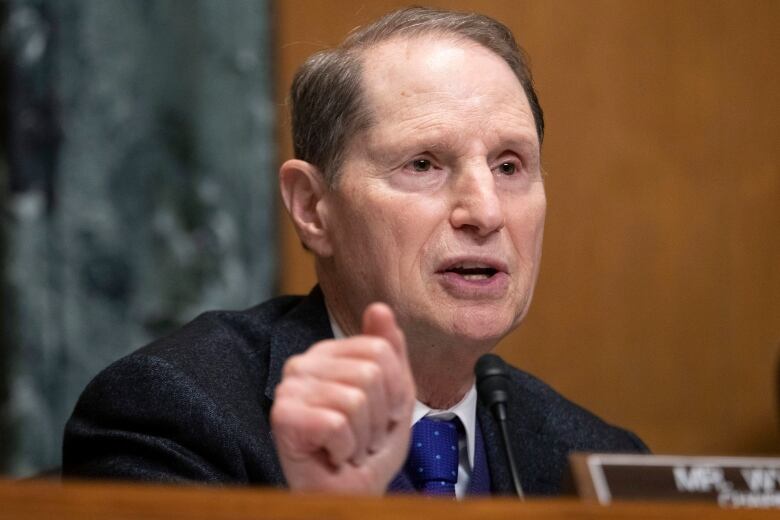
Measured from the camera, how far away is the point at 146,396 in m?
1.68

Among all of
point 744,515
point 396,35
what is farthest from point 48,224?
point 744,515

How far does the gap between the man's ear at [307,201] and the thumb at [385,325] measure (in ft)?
2.62

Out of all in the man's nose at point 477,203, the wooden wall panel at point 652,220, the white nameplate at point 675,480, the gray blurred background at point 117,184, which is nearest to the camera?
the white nameplate at point 675,480

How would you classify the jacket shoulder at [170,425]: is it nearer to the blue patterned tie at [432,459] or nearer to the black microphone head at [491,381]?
the blue patterned tie at [432,459]

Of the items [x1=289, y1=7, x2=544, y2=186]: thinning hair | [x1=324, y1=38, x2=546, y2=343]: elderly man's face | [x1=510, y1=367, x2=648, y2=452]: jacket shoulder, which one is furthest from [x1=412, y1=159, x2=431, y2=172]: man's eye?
[x1=510, y1=367, x2=648, y2=452]: jacket shoulder

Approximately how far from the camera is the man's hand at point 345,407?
46.8 inches

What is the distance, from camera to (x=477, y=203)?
181cm

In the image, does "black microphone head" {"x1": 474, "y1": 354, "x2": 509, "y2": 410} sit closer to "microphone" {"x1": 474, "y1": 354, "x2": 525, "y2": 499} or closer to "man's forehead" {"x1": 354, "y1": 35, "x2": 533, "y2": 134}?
"microphone" {"x1": 474, "y1": 354, "x2": 525, "y2": 499}

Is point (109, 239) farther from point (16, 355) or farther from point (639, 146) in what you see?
point (639, 146)

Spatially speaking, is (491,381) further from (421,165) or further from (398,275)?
(421,165)

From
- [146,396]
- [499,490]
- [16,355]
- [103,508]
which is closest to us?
[103,508]

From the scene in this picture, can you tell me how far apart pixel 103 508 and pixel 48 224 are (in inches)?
83.7

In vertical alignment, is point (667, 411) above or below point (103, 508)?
below

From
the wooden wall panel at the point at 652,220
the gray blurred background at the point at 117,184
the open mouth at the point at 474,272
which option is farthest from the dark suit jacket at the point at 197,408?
the wooden wall panel at the point at 652,220
